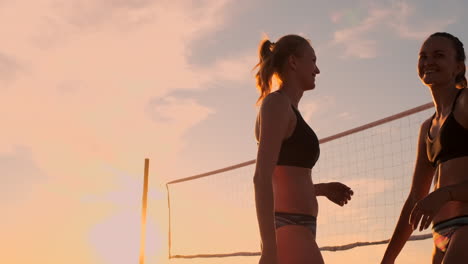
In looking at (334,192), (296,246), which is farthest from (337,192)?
(296,246)

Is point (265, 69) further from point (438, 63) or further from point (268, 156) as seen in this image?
point (438, 63)

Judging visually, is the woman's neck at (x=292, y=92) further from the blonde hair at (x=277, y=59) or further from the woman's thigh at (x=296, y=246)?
the woman's thigh at (x=296, y=246)

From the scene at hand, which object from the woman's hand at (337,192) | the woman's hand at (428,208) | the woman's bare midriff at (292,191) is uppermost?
the woman's hand at (337,192)

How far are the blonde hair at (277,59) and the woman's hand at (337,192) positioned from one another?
0.61m

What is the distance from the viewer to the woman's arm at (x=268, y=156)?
283 cm

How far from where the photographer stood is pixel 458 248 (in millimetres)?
2707

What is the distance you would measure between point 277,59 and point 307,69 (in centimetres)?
15

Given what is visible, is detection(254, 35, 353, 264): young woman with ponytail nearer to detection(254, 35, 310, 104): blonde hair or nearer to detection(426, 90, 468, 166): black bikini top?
detection(254, 35, 310, 104): blonde hair

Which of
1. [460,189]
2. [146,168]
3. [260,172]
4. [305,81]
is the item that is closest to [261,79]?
[305,81]

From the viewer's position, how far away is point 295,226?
3.01 meters

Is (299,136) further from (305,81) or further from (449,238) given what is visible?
(449,238)

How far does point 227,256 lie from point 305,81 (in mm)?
8610

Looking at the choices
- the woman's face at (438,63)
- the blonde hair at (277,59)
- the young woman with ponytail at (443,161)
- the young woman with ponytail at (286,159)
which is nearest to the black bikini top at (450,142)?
the young woman with ponytail at (443,161)

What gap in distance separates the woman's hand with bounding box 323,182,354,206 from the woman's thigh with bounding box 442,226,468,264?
88cm
